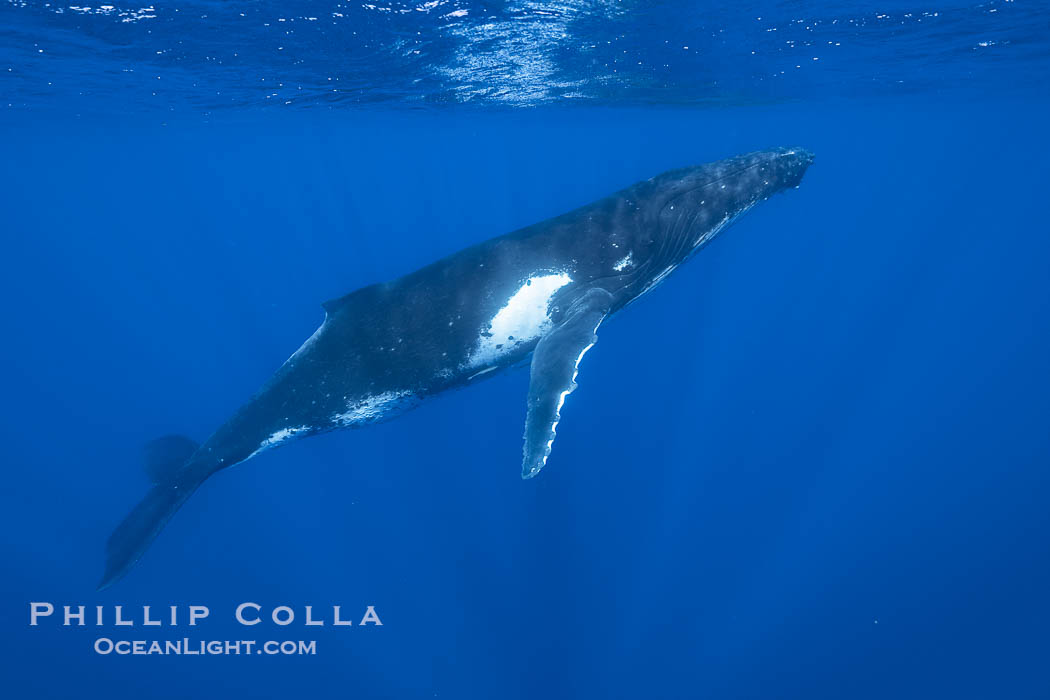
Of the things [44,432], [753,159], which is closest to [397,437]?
[753,159]

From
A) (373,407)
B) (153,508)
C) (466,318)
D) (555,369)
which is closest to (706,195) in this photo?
(555,369)

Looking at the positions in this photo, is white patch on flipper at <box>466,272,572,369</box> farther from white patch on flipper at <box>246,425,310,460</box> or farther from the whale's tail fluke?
the whale's tail fluke

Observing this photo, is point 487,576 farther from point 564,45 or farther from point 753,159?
point 564,45

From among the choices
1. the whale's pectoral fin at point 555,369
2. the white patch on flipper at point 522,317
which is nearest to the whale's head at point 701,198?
the whale's pectoral fin at point 555,369

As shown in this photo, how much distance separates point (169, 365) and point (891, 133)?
55.6 meters

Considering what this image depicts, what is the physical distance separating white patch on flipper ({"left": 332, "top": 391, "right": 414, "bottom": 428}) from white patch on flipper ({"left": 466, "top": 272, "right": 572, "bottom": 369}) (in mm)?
1011

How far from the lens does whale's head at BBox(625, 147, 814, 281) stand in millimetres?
8094

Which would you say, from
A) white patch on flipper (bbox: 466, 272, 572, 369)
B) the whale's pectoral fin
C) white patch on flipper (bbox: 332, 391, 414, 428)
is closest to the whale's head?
the whale's pectoral fin

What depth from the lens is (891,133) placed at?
50.2 m

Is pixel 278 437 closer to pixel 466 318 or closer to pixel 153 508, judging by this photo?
pixel 153 508

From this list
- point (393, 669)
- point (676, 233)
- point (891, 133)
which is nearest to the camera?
point (676, 233)

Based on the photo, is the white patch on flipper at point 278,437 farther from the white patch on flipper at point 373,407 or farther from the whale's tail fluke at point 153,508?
the whale's tail fluke at point 153,508

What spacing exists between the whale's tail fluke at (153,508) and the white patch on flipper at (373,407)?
2.11 metres

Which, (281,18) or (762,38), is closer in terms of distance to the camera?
(281,18)
